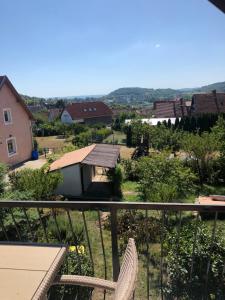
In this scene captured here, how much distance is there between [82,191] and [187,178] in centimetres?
523

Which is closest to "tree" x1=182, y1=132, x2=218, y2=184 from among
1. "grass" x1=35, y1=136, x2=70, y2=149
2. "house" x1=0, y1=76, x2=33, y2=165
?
"house" x1=0, y1=76, x2=33, y2=165

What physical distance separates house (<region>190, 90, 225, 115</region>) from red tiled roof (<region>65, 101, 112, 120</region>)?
72.9 feet

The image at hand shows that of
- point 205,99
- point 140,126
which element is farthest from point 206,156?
point 205,99

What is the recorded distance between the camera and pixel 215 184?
1833 cm

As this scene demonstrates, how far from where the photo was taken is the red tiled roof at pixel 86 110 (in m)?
59.8

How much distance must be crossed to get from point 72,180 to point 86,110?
47.2 m

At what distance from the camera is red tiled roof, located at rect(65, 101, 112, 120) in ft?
196

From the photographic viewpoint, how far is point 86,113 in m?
61.7

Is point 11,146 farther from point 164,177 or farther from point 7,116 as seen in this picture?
point 164,177

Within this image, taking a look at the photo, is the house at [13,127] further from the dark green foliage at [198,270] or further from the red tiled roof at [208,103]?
the red tiled roof at [208,103]

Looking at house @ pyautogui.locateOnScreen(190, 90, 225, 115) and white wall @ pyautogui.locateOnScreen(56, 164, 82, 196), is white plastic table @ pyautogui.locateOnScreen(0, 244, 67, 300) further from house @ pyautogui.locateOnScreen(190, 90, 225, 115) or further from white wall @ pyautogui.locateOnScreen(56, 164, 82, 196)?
house @ pyautogui.locateOnScreen(190, 90, 225, 115)

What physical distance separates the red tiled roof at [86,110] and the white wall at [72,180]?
4373 cm

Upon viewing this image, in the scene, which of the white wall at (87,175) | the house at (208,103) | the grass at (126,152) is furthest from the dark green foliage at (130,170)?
the house at (208,103)

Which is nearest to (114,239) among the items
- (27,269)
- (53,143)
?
(27,269)
